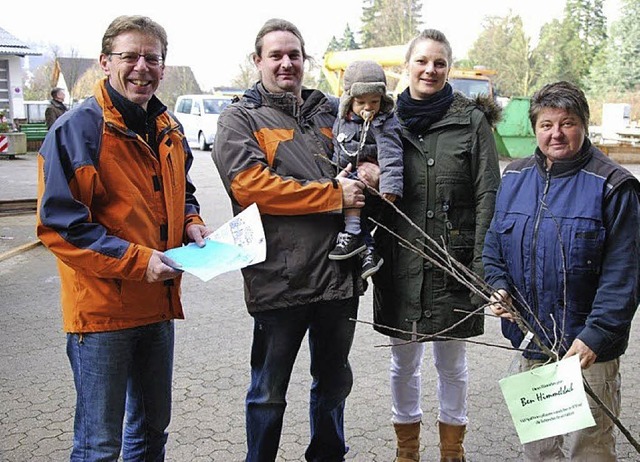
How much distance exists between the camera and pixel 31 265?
8.15m

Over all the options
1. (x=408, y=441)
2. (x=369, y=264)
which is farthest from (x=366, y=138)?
(x=408, y=441)

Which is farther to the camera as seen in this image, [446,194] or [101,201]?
[446,194]

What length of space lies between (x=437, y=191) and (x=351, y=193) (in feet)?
1.58

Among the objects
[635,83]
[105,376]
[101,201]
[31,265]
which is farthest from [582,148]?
[635,83]

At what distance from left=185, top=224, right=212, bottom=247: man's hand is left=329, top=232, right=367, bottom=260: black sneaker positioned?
0.55m

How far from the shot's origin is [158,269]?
2.50 metres

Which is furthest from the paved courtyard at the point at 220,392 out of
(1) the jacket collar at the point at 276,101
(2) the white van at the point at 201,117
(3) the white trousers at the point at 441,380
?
(2) the white van at the point at 201,117

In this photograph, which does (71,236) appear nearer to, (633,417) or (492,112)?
(492,112)

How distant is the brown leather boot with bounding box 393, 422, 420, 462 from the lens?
3.53m

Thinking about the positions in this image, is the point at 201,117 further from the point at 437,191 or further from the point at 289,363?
the point at 289,363

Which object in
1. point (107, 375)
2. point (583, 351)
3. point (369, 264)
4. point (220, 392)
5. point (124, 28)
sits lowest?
point (220, 392)

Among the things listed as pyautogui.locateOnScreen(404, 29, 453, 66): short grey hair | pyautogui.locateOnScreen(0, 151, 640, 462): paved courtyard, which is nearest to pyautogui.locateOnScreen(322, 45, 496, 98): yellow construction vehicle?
pyautogui.locateOnScreen(0, 151, 640, 462): paved courtyard

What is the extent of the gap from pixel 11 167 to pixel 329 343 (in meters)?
17.9

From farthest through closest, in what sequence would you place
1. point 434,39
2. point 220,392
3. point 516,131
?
point 516,131
point 220,392
point 434,39
